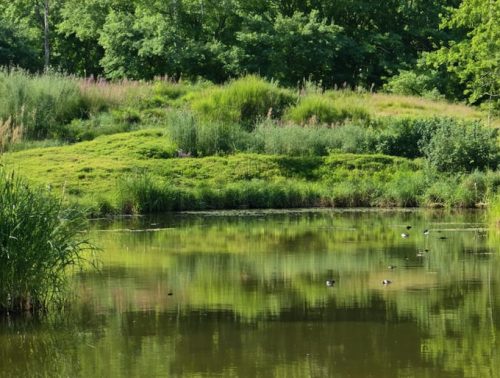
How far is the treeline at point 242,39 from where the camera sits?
47.5m

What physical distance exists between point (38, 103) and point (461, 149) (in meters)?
12.6

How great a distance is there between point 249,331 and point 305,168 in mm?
17386

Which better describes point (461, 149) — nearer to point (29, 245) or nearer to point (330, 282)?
point (330, 282)

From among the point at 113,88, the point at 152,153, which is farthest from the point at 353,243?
the point at 113,88

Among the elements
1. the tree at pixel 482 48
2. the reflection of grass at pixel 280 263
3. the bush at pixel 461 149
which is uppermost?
the tree at pixel 482 48

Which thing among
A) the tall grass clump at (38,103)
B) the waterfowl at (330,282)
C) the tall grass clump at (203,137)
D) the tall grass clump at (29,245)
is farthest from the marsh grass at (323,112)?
the tall grass clump at (29,245)

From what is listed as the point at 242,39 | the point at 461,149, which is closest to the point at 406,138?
the point at 461,149

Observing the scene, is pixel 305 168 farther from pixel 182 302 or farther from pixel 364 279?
pixel 182 302

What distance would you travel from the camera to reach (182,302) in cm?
1281

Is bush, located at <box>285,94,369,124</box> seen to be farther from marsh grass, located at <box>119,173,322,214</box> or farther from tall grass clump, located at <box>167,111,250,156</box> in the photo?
marsh grass, located at <box>119,173,322,214</box>

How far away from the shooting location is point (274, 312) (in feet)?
39.8

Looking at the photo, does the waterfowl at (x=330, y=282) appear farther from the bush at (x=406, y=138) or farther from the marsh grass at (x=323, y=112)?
the marsh grass at (x=323, y=112)

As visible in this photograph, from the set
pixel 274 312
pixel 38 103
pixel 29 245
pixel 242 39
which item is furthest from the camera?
pixel 242 39

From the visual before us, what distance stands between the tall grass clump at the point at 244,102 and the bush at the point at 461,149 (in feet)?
18.3
